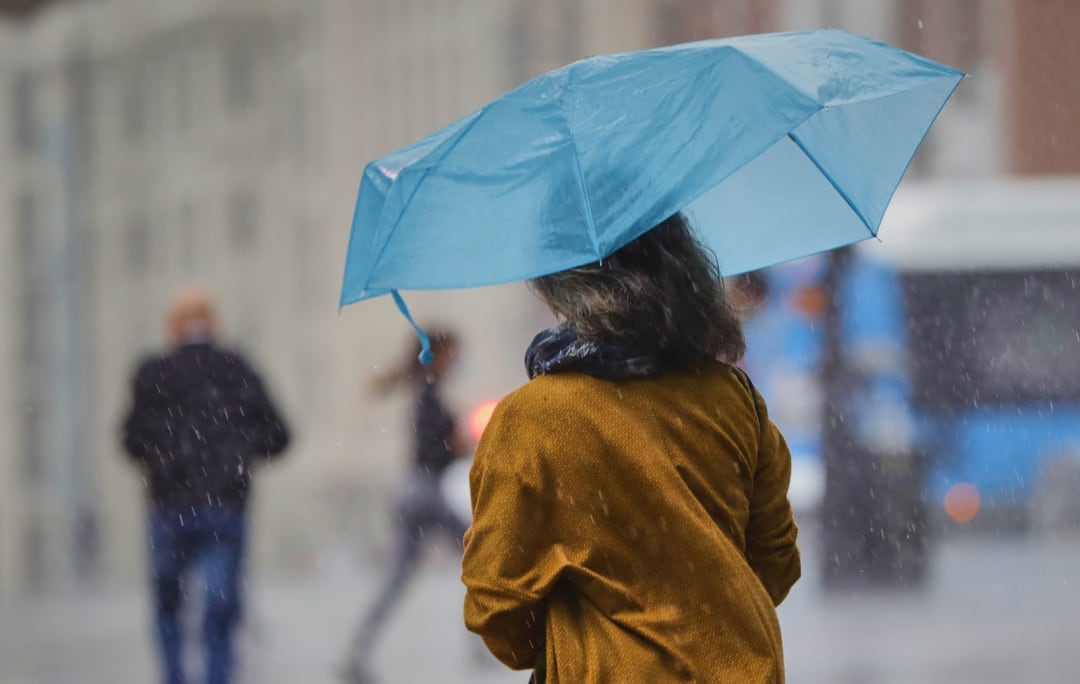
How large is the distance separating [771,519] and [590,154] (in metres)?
0.66

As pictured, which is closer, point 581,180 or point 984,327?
point 581,180

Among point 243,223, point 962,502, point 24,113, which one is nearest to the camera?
point 962,502

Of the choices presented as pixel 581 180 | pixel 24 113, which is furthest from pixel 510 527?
pixel 24 113

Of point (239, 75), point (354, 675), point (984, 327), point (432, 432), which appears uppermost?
point (239, 75)

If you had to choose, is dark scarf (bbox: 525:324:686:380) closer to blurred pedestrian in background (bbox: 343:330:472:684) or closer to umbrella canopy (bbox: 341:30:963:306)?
umbrella canopy (bbox: 341:30:963:306)

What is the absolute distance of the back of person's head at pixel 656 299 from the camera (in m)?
2.30

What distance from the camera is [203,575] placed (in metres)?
5.84

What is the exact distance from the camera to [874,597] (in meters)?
9.88

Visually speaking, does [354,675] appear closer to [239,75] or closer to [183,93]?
[239,75]

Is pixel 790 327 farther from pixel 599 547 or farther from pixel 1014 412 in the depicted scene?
pixel 599 547

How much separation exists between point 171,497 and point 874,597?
561 cm

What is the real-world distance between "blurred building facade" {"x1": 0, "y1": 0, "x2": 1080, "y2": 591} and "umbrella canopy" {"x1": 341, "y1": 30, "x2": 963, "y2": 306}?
12.3 m

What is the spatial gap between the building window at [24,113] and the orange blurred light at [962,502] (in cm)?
1132

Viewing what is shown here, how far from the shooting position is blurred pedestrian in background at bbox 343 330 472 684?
716cm
